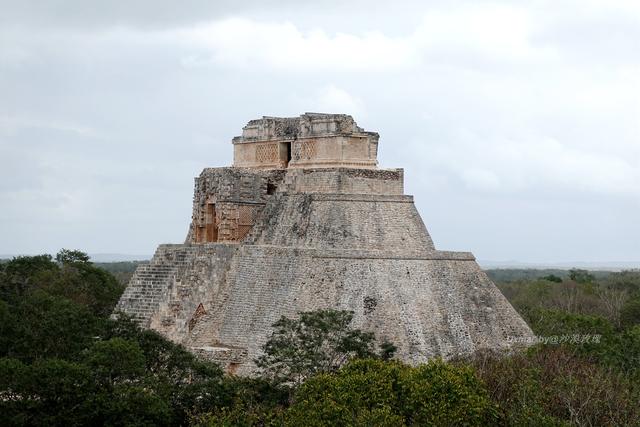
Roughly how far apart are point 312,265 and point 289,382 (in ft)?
9.50

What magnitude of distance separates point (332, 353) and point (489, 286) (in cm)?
491

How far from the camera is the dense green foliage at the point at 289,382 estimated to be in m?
A: 16.6

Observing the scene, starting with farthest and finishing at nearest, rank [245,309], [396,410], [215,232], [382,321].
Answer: [215,232]
[245,309]
[382,321]
[396,410]

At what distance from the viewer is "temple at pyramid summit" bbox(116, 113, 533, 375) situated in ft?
70.3

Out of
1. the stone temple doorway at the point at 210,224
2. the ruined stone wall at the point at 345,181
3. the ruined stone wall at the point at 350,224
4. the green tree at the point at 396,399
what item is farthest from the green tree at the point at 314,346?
the stone temple doorway at the point at 210,224

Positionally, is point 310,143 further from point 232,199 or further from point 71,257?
point 71,257

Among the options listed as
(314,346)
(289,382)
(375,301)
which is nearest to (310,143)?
(375,301)

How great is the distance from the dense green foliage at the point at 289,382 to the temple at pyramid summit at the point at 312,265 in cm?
97

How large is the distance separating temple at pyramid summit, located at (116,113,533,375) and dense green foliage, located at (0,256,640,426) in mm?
968

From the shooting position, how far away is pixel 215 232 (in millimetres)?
24984

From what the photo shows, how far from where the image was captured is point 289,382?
20.1 m

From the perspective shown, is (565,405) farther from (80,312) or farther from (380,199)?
(80,312)

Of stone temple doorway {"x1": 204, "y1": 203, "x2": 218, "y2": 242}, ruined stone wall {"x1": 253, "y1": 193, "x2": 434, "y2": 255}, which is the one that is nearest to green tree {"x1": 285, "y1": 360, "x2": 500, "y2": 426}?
ruined stone wall {"x1": 253, "y1": 193, "x2": 434, "y2": 255}

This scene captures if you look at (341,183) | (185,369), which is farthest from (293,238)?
(185,369)
